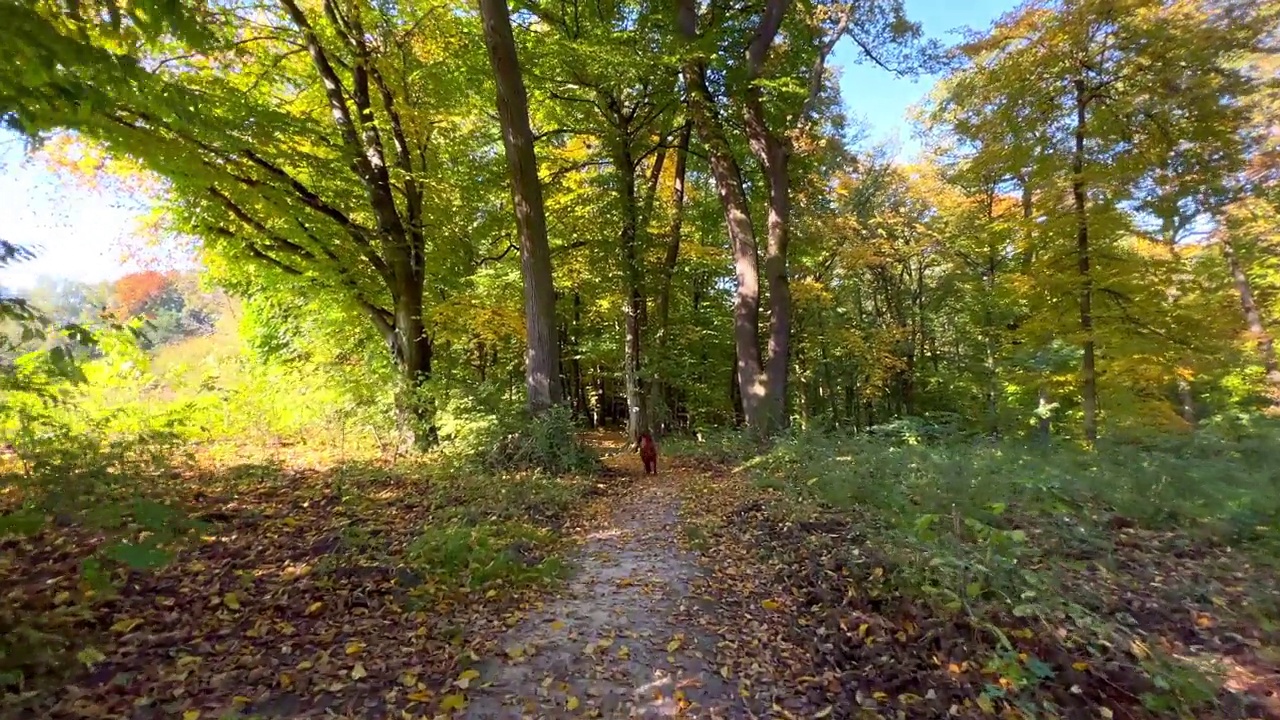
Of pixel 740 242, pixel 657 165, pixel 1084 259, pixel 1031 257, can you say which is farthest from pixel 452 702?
pixel 1031 257

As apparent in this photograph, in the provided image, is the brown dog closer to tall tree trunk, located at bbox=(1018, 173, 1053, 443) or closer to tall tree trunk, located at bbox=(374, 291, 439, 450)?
tall tree trunk, located at bbox=(374, 291, 439, 450)

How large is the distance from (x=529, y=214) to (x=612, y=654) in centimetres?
730

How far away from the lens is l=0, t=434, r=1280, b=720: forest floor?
340 centimetres

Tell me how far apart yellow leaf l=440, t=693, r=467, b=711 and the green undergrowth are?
9.57ft

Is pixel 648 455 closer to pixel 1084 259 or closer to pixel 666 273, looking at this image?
pixel 666 273

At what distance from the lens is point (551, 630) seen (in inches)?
178

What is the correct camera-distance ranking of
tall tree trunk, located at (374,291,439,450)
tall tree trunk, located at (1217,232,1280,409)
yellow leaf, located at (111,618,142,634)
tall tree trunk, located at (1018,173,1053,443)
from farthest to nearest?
tall tree trunk, located at (1217,232,1280,409), tall tree trunk, located at (1018,173,1053,443), tall tree trunk, located at (374,291,439,450), yellow leaf, located at (111,618,142,634)

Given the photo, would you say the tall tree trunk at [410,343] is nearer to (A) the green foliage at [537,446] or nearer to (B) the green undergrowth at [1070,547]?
(A) the green foliage at [537,446]

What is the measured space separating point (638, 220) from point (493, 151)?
354 cm

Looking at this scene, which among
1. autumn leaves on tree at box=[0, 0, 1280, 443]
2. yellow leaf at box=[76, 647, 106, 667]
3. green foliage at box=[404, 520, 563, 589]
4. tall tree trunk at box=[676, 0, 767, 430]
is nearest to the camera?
yellow leaf at box=[76, 647, 106, 667]

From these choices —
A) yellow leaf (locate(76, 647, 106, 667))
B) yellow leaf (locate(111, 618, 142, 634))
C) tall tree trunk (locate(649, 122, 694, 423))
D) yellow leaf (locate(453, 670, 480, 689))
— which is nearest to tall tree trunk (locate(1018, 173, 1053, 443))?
tall tree trunk (locate(649, 122, 694, 423))

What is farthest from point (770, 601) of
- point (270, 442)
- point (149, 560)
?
point (270, 442)

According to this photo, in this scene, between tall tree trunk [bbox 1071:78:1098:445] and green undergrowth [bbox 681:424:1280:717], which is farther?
tall tree trunk [bbox 1071:78:1098:445]

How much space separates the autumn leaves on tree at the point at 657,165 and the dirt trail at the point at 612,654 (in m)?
4.60
